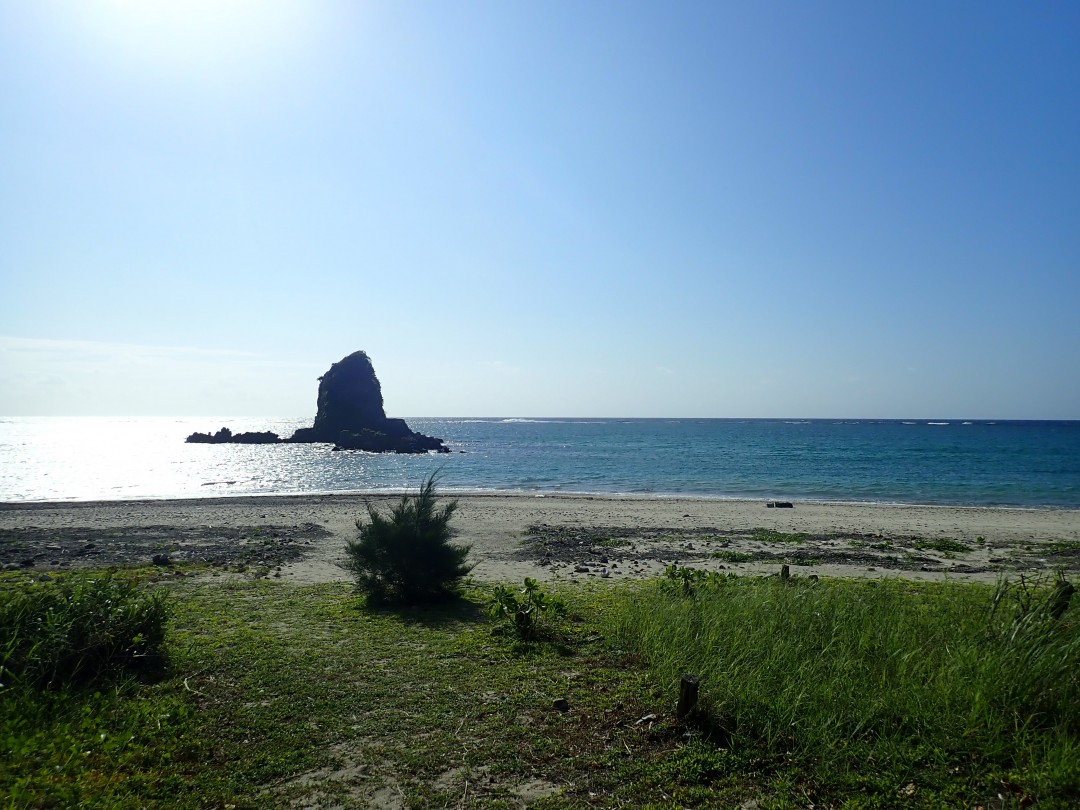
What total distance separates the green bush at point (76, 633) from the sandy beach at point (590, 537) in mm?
6402

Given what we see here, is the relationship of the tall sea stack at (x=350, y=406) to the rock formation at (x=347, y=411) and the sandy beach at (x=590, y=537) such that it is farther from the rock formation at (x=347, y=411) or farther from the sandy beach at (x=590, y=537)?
the sandy beach at (x=590, y=537)

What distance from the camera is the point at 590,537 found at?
70.9 ft

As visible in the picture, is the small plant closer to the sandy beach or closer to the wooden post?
the wooden post

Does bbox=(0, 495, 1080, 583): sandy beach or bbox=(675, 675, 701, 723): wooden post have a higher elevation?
bbox=(675, 675, 701, 723): wooden post

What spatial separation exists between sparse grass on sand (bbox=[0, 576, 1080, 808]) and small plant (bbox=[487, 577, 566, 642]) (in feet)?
1.35

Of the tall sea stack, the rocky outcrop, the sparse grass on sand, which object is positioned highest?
the tall sea stack

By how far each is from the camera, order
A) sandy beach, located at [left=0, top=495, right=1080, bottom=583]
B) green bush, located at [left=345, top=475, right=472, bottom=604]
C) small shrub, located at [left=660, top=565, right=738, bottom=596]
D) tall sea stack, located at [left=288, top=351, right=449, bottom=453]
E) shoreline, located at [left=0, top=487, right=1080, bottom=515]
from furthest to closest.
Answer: tall sea stack, located at [left=288, top=351, right=449, bottom=453]
shoreline, located at [left=0, top=487, right=1080, bottom=515]
sandy beach, located at [left=0, top=495, right=1080, bottom=583]
green bush, located at [left=345, top=475, right=472, bottom=604]
small shrub, located at [left=660, top=565, right=738, bottom=596]

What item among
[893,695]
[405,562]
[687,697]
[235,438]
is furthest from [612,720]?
[235,438]

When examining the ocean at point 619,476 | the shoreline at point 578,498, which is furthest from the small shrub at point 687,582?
the ocean at point 619,476

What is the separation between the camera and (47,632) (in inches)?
265

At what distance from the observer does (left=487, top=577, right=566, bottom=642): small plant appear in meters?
9.03

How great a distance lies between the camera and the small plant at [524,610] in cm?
903

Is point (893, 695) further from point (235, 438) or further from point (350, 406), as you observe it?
point (235, 438)

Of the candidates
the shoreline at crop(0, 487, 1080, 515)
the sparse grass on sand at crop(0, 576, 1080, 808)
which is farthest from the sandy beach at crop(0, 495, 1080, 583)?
the sparse grass on sand at crop(0, 576, 1080, 808)
